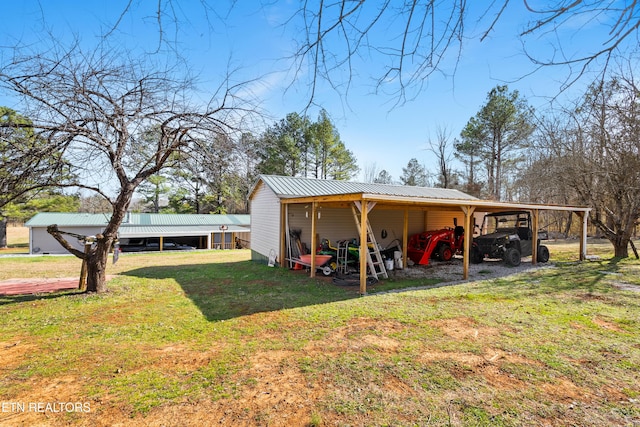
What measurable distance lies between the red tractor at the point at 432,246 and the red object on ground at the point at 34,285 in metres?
9.62

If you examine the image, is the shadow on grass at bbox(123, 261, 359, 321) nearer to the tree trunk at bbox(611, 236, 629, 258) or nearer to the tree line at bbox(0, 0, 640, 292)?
the tree line at bbox(0, 0, 640, 292)

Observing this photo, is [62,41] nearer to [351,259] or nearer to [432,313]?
[432,313]

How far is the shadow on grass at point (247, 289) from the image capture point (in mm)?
5508

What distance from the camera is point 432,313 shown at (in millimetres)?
5086

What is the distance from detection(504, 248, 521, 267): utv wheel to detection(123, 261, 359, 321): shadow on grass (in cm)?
591

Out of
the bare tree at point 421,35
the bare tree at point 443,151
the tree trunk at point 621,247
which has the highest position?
the bare tree at point 443,151

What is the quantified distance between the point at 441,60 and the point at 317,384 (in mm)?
2829

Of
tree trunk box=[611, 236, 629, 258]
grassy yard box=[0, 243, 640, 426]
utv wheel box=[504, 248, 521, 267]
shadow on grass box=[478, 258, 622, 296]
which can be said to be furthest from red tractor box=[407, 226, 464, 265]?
tree trunk box=[611, 236, 629, 258]

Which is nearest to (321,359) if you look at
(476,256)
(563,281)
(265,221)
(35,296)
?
(35,296)

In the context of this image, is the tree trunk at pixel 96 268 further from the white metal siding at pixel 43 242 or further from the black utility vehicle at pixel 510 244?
the white metal siding at pixel 43 242

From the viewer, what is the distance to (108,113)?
16.0ft

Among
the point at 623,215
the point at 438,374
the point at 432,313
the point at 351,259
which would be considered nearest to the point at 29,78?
the point at 438,374

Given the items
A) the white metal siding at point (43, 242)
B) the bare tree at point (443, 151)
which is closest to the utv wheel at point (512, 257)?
the bare tree at point (443, 151)

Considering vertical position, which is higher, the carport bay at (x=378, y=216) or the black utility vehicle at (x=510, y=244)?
the carport bay at (x=378, y=216)
